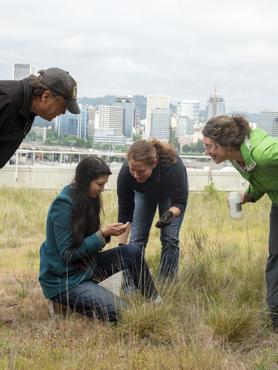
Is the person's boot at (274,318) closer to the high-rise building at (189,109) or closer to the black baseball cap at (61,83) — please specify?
the black baseball cap at (61,83)

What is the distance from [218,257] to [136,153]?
54.9 inches

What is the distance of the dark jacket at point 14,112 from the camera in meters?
3.20

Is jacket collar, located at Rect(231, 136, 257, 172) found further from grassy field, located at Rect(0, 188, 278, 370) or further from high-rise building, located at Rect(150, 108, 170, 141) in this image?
high-rise building, located at Rect(150, 108, 170, 141)

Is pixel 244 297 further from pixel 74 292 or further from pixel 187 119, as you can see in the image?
pixel 187 119

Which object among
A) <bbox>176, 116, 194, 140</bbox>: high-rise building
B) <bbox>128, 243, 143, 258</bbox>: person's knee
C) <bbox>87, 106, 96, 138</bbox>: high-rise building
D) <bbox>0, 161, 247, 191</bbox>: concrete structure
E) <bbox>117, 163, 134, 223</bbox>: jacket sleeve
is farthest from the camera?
<bbox>87, 106, 96, 138</bbox>: high-rise building

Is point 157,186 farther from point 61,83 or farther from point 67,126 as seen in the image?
point 67,126

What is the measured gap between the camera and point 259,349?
149 inches

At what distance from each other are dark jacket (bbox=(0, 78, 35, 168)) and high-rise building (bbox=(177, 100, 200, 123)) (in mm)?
19987

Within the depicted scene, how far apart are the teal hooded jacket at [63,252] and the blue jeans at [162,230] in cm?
80

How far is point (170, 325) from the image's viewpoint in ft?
12.9

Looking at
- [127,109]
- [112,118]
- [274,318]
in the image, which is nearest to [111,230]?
[274,318]

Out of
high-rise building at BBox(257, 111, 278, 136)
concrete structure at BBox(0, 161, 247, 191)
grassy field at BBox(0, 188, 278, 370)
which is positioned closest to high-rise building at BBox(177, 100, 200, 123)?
concrete structure at BBox(0, 161, 247, 191)

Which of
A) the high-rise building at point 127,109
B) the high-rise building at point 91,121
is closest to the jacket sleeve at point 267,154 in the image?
the high-rise building at point 91,121

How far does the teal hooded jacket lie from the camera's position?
425 centimetres
